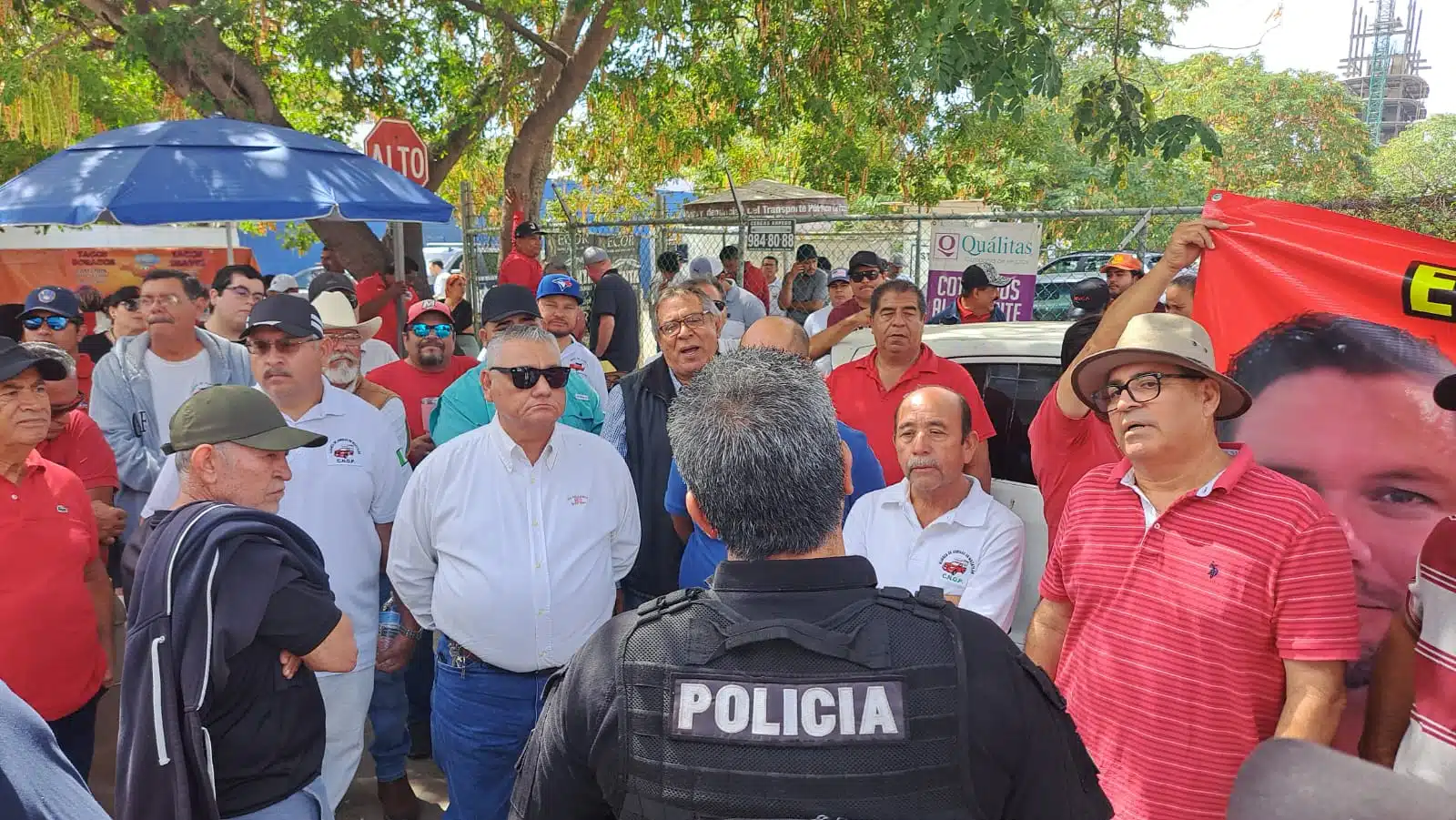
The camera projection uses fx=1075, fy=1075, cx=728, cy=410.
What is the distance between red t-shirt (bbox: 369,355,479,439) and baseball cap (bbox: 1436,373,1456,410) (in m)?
4.55

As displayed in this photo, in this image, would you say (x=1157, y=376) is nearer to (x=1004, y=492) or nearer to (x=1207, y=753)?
(x=1207, y=753)

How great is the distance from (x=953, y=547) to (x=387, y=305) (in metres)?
6.45

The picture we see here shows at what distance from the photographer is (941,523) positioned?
3709 mm

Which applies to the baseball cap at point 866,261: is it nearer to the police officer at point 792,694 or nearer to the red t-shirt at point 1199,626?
the red t-shirt at point 1199,626

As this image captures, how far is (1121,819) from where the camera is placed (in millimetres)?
2682

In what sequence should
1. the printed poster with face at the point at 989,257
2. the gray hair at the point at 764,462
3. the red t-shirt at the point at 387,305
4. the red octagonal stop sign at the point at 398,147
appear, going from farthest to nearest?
the red t-shirt at the point at 387,305 < the red octagonal stop sign at the point at 398,147 < the printed poster with face at the point at 989,257 < the gray hair at the point at 764,462

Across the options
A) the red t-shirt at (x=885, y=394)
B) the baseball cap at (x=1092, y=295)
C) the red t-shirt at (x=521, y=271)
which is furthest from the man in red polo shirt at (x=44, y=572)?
the red t-shirt at (x=521, y=271)

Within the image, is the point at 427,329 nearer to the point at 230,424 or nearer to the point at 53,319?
the point at 53,319

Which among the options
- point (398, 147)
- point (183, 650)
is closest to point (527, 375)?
point (183, 650)

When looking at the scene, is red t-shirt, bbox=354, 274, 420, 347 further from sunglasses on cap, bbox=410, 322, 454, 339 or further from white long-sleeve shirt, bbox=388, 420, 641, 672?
white long-sleeve shirt, bbox=388, 420, 641, 672

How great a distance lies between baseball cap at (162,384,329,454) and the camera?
9.31ft

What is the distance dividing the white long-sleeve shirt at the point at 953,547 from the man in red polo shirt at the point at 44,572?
105 inches

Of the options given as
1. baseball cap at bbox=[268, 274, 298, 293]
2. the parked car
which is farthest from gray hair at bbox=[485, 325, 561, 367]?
the parked car

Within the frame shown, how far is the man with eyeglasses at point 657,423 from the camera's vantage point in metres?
4.17
